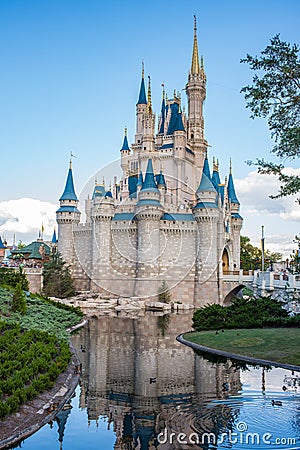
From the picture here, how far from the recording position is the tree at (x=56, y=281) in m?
35.7

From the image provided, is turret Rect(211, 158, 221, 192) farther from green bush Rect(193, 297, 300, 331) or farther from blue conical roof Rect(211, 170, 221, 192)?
green bush Rect(193, 297, 300, 331)

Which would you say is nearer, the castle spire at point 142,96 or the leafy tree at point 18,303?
the leafy tree at point 18,303

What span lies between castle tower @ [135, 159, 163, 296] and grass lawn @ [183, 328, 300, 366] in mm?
19316

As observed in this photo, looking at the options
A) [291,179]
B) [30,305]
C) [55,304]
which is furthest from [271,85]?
[55,304]

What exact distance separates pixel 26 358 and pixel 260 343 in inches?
267

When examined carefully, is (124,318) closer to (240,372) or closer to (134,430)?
(240,372)

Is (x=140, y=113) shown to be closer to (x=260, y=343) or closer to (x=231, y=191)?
(x=231, y=191)

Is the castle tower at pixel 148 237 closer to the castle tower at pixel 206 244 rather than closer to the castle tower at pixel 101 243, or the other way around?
the castle tower at pixel 101 243

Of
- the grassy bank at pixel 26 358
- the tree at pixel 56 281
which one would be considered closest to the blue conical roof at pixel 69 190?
the tree at pixel 56 281

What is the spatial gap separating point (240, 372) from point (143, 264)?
25.0 meters

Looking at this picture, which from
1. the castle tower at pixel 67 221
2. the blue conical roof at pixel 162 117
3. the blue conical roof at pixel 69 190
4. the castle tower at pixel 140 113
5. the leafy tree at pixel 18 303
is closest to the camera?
the leafy tree at pixel 18 303

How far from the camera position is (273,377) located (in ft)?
36.0

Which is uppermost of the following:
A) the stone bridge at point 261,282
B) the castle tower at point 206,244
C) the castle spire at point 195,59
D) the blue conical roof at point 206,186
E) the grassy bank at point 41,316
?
the castle spire at point 195,59

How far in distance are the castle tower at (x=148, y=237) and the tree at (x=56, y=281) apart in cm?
520
